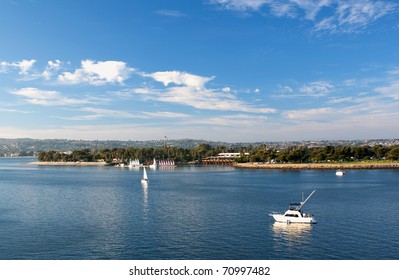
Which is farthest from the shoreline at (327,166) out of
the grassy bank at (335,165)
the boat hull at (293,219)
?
the boat hull at (293,219)

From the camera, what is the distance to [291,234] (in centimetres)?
4081

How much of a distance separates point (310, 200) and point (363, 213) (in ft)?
49.0

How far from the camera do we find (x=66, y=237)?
39.3 metres

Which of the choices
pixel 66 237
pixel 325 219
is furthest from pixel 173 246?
pixel 325 219

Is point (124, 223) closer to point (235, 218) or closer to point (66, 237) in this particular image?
point (66, 237)

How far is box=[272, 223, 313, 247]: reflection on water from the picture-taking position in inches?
1473

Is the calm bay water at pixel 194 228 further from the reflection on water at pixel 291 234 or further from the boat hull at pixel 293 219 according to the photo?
the boat hull at pixel 293 219

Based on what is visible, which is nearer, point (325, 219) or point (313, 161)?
point (325, 219)

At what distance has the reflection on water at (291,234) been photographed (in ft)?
123

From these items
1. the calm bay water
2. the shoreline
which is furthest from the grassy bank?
the calm bay water

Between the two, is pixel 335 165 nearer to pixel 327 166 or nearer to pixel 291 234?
pixel 327 166

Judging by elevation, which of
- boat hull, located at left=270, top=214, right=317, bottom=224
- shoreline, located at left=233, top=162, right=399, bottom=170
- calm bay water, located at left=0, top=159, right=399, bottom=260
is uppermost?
shoreline, located at left=233, top=162, right=399, bottom=170

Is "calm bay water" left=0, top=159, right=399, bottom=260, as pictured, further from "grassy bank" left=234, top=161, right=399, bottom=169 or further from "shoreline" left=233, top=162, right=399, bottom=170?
"grassy bank" left=234, top=161, right=399, bottom=169

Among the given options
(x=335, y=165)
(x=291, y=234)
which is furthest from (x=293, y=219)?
(x=335, y=165)
